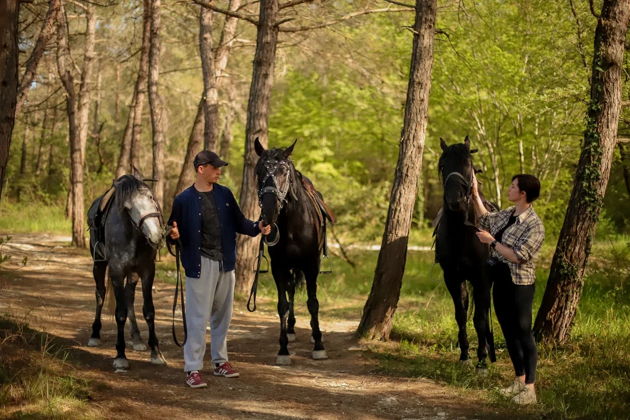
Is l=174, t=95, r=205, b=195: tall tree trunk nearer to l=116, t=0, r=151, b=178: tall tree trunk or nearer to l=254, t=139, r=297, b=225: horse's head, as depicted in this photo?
l=116, t=0, r=151, b=178: tall tree trunk

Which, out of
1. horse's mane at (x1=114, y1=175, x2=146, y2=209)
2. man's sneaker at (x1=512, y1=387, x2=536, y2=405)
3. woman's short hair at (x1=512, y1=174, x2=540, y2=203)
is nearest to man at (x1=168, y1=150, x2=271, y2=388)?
horse's mane at (x1=114, y1=175, x2=146, y2=209)

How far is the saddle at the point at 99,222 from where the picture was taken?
8383 millimetres

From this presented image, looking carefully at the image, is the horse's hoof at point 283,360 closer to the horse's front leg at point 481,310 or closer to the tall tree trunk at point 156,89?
the horse's front leg at point 481,310

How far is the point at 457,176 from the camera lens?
7148mm

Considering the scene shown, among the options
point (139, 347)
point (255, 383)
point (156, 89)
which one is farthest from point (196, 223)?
point (156, 89)

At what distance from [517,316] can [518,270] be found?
0.41 metres

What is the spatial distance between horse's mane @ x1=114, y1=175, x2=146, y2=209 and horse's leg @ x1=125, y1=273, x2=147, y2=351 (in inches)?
34.1

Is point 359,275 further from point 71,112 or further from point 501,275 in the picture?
point 501,275

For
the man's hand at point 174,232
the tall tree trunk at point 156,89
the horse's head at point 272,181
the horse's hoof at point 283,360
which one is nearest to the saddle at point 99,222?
the man's hand at point 174,232

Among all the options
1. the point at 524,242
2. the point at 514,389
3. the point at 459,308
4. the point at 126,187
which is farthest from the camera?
the point at 459,308

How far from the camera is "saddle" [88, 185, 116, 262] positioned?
8383mm

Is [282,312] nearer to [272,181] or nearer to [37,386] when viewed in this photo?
Result: [272,181]

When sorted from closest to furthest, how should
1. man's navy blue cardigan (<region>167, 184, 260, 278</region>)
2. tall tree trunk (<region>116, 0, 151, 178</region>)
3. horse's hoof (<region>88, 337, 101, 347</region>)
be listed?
man's navy blue cardigan (<region>167, 184, 260, 278</region>) → horse's hoof (<region>88, 337, 101, 347</region>) → tall tree trunk (<region>116, 0, 151, 178</region>)

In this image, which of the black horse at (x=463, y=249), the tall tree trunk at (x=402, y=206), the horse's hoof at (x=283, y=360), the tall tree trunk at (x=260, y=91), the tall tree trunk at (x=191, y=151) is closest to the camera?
the black horse at (x=463, y=249)
